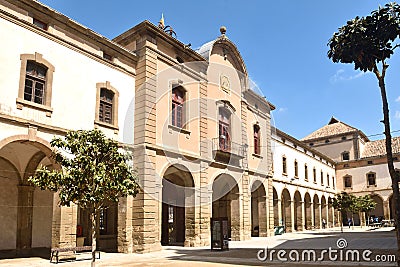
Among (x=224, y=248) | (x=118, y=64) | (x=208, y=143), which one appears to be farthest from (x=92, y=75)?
(x=224, y=248)

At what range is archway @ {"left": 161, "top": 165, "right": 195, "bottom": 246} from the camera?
1955 centimetres

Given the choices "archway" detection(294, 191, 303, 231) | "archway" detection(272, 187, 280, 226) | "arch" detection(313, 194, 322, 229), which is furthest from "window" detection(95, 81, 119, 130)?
"arch" detection(313, 194, 322, 229)

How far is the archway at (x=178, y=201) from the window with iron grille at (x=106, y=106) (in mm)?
4112

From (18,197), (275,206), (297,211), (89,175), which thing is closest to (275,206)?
(275,206)

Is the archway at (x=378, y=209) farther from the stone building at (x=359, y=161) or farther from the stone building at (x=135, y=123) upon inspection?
the stone building at (x=135, y=123)

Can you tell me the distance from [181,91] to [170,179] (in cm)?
485

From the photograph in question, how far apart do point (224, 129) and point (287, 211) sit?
14.0 metres

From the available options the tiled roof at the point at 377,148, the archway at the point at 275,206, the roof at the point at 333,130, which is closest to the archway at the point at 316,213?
the archway at the point at 275,206

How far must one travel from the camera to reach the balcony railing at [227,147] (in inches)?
845

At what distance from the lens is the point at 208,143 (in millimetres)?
21109

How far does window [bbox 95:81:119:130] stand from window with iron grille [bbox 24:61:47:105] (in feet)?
7.99

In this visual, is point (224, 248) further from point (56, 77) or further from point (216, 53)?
point (216, 53)

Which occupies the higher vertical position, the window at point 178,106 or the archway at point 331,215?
the window at point 178,106

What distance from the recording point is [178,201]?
2144 cm
